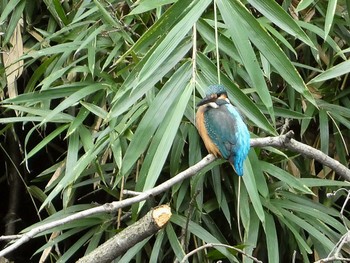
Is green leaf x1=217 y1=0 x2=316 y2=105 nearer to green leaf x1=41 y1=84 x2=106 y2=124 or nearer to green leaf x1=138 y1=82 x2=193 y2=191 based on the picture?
green leaf x1=138 y1=82 x2=193 y2=191

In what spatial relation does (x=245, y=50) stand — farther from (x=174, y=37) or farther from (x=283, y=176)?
(x=283, y=176)

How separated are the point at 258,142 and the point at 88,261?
0.56 metres

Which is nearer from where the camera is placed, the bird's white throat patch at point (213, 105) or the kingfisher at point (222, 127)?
the kingfisher at point (222, 127)

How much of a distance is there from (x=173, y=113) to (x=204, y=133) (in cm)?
38

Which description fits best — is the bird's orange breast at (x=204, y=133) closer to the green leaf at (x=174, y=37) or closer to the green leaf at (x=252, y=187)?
the green leaf at (x=252, y=187)

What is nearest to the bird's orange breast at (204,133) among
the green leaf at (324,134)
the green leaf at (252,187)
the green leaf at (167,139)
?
the green leaf at (252,187)

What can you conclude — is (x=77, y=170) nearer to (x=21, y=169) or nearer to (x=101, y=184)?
(x=101, y=184)

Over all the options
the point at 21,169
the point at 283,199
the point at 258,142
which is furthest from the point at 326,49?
the point at 21,169

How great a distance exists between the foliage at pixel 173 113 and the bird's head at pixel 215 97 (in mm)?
35

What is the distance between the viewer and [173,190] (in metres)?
2.58

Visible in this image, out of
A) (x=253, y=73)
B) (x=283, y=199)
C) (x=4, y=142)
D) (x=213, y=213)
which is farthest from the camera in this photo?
(x=4, y=142)

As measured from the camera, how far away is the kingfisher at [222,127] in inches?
87.2

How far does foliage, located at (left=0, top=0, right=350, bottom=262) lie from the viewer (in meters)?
2.14

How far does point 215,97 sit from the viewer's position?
228 centimetres
